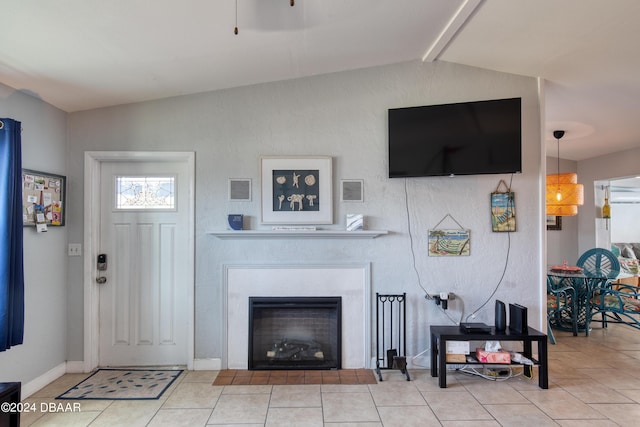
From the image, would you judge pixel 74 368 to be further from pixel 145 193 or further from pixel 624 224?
pixel 624 224

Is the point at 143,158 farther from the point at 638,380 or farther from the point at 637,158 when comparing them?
the point at 637,158

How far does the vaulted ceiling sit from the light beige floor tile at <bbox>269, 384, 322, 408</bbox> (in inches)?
101

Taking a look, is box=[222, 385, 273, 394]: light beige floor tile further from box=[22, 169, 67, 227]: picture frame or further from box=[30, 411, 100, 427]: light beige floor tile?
box=[22, 169, 67, 227]: picture frame

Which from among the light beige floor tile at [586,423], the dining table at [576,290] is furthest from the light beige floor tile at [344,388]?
the dining table at [576,290]

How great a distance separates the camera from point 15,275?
227 cm

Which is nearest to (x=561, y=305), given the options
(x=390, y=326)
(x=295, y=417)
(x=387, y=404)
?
(x=390, y=326)

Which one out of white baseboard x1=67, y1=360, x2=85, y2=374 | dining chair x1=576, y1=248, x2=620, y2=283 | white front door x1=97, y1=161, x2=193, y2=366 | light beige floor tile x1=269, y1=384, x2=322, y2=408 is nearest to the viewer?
light beige floor tile x1=269, y1=384, x2=322, y2=408

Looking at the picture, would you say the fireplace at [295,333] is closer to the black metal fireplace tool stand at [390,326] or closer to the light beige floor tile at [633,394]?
the black metal fireplace tool stand at [390,326]

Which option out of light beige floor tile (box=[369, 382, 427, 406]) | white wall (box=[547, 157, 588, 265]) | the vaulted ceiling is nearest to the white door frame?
the vaulted ceiling

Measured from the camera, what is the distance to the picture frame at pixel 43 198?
2531 mm

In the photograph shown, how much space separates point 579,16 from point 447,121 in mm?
1032

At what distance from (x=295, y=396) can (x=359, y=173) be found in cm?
187

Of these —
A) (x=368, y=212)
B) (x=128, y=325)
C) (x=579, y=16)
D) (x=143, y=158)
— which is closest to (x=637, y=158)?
(x=579, y=16)

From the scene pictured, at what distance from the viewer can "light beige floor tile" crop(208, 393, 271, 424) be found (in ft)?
7.37
